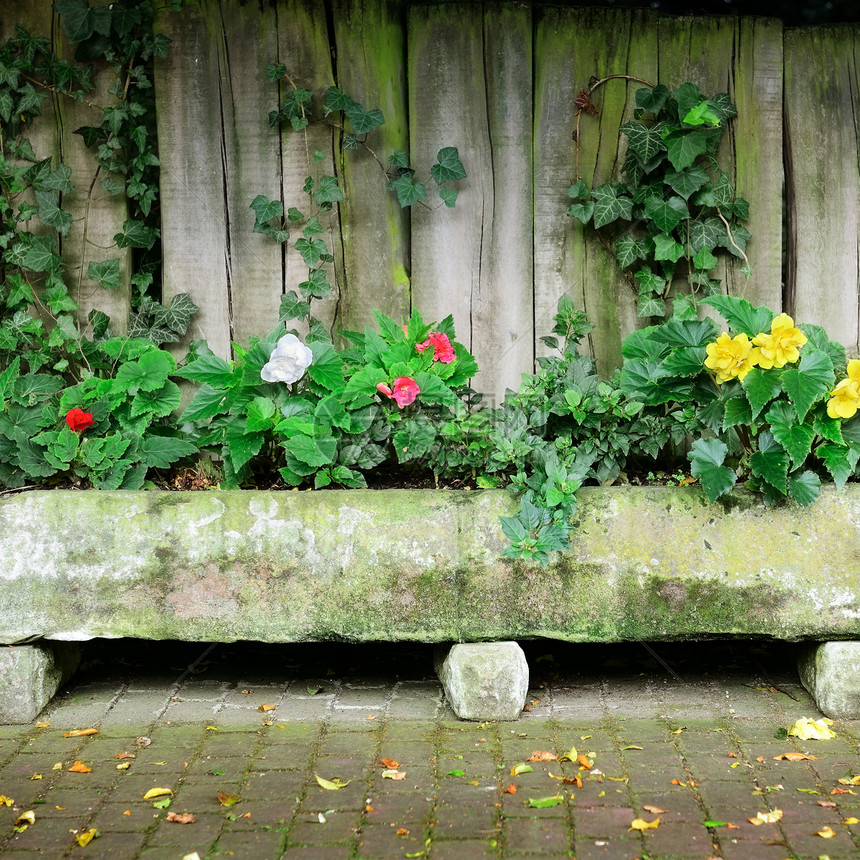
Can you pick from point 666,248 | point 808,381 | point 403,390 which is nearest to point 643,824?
point 808,381

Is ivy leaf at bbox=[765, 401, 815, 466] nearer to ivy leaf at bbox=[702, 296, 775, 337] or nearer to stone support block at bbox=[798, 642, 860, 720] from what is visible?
ivy leaf at bbox=[702, 296, 775, 337]

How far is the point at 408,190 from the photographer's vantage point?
340cm

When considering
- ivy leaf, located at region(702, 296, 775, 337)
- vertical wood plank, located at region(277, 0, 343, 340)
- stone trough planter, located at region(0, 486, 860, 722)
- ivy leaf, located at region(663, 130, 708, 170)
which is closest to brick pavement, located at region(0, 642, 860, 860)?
stone trough planter, located at region(0, 486, 860, 722)

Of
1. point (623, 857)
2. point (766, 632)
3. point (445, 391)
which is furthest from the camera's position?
point (445, 391)

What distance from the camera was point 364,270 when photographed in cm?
352

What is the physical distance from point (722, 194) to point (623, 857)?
7.62ft

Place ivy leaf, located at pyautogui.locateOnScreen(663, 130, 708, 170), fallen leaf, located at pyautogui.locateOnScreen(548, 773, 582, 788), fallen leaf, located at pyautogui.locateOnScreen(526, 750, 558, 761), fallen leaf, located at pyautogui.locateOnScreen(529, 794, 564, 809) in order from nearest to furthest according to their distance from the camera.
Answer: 1. fallen leaf, located at pyautogui.locateOnScreen(529, 794, 564, 809)
2. fallen leaf, located at pyautogui.locateOnScreen(548, 773, 582, 788)
3. fallen leaf, located at pyautogui.locateOnScreen(526, 750, 558, 761)
4. ivy leaf, located at pyautogui.locateOnScreen(663, 130, 708, 170)

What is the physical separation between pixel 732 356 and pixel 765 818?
50.1 inches

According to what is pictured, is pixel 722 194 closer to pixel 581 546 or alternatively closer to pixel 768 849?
pixel 581 546

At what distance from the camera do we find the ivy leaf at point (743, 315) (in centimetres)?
285

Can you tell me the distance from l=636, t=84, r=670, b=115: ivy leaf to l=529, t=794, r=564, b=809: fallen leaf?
2.34m

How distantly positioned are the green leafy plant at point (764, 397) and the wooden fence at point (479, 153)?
64 cm

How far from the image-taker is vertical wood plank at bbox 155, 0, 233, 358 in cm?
345

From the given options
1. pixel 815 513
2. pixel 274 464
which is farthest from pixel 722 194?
pixel 274 464
